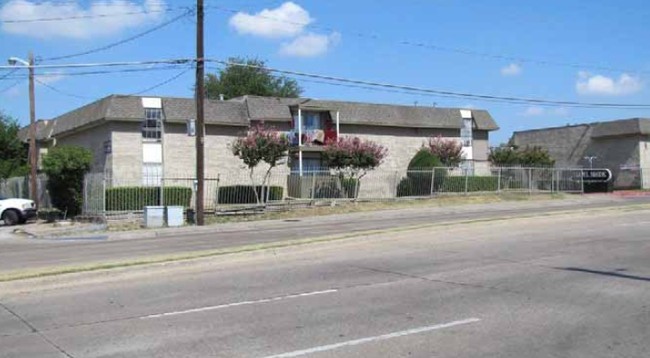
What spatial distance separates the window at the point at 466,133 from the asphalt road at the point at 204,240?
37.4ft

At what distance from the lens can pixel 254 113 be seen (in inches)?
1638

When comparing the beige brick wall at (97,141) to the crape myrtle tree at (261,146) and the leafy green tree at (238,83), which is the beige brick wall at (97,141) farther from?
the leafy green tree at (238,83)

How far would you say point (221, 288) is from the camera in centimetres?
1052

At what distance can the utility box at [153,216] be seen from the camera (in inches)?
1125

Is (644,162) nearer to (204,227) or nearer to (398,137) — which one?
(398,137)

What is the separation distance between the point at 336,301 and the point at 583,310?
298cm

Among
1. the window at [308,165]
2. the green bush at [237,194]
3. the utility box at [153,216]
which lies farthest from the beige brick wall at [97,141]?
the utility box at [153,216]

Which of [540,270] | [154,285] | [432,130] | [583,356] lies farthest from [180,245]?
[432,130]

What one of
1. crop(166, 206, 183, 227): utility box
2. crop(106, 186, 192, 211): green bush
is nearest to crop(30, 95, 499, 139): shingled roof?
crop(106, 186, 192, 211): green bush

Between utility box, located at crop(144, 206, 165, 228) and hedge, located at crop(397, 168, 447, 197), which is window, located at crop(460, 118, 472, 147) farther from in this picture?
utility box, located at crop(144, 206, 165, 228)

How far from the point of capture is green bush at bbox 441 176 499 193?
40812 mm

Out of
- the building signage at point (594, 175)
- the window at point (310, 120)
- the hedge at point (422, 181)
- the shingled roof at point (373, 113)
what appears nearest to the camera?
the hedge at point (422, 181)

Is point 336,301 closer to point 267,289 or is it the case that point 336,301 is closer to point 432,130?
point 267,289

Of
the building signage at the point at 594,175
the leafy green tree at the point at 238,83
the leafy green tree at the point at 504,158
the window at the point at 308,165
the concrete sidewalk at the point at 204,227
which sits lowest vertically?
the concrete sidewalk at the point at 204,227
